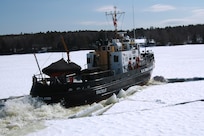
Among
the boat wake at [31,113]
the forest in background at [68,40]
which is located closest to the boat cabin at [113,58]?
the boat wake at [31,113]

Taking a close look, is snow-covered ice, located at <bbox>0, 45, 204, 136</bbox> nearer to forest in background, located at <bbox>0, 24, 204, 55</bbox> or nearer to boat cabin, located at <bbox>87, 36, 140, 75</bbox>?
boat cabin, located at <bbox>87, 36, 140, 75</bbox>

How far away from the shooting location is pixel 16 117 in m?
11.9

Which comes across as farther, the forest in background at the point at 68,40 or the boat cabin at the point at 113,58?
the forest in background at the point at 68,40

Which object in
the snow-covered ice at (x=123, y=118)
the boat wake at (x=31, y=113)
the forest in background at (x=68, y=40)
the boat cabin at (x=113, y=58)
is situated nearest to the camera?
the snow-covered ice at (x=123, y=118)

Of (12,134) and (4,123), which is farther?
(4,123)

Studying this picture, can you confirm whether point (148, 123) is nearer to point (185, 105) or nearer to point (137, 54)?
point (185, 105)

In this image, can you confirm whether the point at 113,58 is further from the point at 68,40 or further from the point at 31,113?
the point at 68,40

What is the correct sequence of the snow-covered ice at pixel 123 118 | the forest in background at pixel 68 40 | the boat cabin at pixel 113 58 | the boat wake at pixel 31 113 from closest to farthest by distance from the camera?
the snow-covered ice at pixel 123 118, the boat wake at pixel 31 113, the boat cabin at pixel 113 58, the forest in background at pixel 68 40

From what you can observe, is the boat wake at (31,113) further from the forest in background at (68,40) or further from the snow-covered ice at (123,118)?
the forest in background at (68,40)

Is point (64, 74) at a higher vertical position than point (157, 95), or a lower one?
higher

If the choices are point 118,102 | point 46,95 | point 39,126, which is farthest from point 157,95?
point 39,126

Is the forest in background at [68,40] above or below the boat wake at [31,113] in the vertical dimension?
above

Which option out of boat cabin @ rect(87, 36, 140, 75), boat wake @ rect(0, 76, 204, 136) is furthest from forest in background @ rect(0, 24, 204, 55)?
boat wake @ rect(0, 76, 204, 136)

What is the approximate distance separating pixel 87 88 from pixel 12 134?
4972 millimetres
